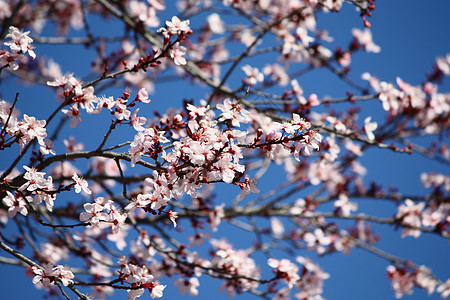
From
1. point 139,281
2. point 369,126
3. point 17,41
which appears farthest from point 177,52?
point 369,126

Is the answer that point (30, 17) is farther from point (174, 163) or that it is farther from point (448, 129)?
point (448, 129)

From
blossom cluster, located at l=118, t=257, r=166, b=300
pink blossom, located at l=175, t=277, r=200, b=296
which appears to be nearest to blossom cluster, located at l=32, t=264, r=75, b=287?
blossom cluster, located at l=118, t=257, r=166, b=300

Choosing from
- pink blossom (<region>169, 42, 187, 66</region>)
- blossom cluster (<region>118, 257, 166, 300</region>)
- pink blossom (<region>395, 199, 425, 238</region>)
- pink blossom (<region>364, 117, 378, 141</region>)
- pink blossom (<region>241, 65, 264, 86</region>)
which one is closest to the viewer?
blossom cluster (<region>118, 257, 166, 300</region>)

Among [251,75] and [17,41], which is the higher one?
[251,75]

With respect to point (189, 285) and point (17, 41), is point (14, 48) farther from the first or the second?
point (189, 285)

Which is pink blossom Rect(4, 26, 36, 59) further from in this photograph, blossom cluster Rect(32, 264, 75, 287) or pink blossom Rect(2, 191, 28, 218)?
blossom cluster Rect(32, 264, 75, 287)

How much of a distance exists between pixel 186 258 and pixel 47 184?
7.01 feet

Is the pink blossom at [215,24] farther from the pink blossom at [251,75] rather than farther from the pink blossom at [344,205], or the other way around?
the pink blossom at [344,205]

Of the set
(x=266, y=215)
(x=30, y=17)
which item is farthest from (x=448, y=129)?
(x=30, y=17)

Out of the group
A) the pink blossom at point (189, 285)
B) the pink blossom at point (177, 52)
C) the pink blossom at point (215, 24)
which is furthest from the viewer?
the pink blossom at point (215, 24)

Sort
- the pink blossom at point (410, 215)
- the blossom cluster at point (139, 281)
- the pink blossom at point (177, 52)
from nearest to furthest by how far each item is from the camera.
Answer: the blossom cluster at point (139, 281)
the pink blossom at point (177, 52)
the pink blossom at point (410, 215)

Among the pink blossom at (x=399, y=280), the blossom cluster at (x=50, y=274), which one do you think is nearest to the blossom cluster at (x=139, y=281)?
the blossom cluster at (x=50, y=274)

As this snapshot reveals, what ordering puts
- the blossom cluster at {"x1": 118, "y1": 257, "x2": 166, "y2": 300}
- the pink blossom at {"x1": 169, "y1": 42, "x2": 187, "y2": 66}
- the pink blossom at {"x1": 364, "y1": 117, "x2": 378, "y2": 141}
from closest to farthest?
the blossom cluster at {"x1": 118, "y1": 257, "x2": 166, "y2": 300} < the pink blossom at {"x1": 169, "y1": 42, "x2": 187, "y2": 66} < the pink blossom at {"x1": 364, "y1": 117, "x2": 378, "y2": 141}

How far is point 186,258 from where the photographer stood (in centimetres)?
431
